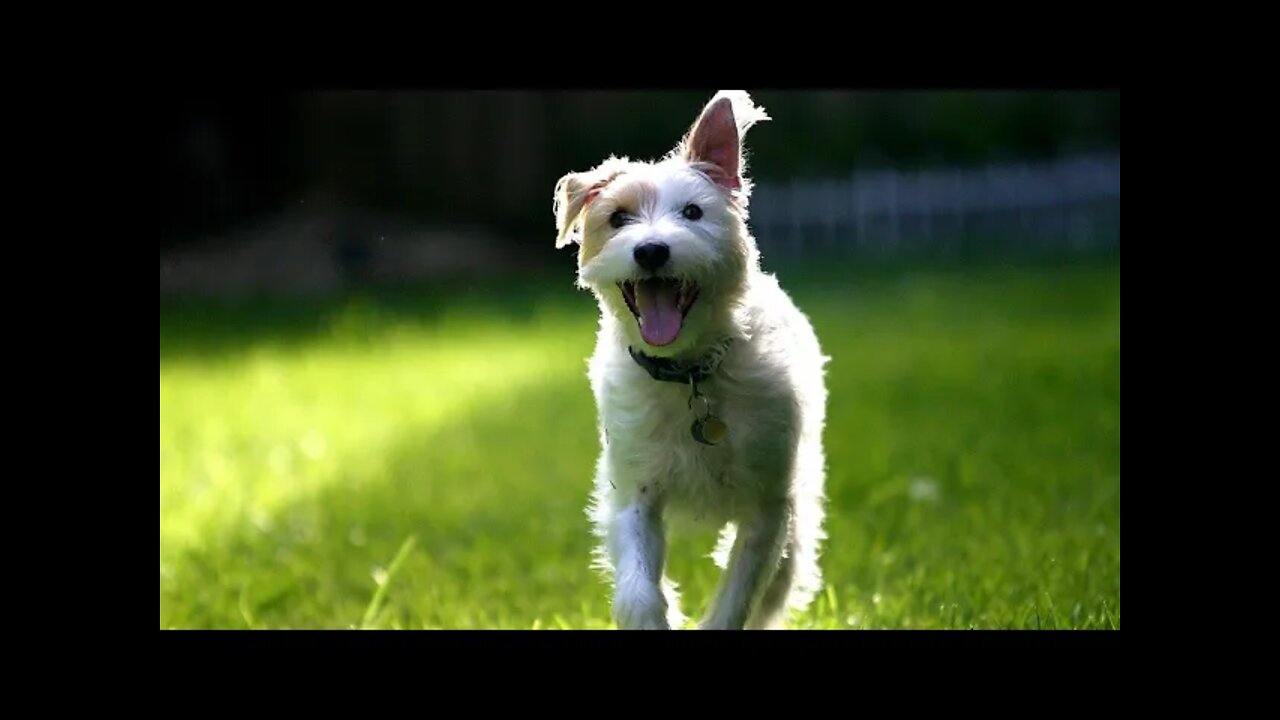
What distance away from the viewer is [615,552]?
4746mm

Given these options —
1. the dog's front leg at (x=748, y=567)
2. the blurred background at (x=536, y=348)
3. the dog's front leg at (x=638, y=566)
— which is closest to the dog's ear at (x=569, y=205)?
the dog's front leg at (x=638, y=566)

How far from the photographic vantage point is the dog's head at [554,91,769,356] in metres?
4.38

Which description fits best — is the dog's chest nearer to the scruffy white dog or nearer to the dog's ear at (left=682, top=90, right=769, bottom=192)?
the scruffy white dog

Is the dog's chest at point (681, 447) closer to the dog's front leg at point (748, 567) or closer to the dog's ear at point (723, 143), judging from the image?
the dog's front leg at point (748, 567)

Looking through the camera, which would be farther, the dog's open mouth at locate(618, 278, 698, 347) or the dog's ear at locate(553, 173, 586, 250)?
the dog's ear at locate(553, 173, 586, 250)

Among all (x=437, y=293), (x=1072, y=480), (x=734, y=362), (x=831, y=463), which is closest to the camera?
(x=734, y=362)

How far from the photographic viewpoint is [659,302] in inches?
176

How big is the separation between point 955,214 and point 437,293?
7.70 meters

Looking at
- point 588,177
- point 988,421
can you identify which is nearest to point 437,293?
point 988,421

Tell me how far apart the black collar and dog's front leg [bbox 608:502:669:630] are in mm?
453

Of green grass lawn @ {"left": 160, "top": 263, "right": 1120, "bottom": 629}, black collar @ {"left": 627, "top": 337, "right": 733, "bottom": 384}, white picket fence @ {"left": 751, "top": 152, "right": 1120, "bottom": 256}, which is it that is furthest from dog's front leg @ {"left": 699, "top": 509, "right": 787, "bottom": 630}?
white picket fence @ {"left": 751, "top": 152, "right": 1120, "bottom": 256}

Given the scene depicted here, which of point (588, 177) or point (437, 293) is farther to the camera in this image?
point (437, 293)

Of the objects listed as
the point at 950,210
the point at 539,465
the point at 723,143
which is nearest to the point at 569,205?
the point at 723,143

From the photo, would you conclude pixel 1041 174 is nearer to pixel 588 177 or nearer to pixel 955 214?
pixel 955 214
